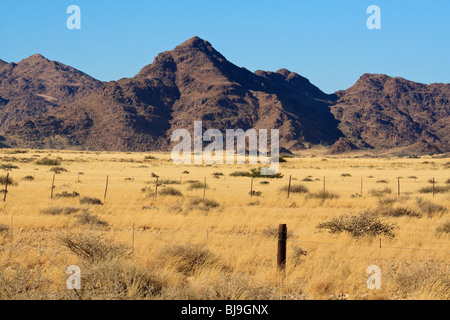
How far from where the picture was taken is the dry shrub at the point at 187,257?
946 cm

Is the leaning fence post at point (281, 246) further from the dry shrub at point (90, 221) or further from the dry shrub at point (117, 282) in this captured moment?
the dry shrub at point (90, 221)

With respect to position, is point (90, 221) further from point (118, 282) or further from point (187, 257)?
point (118, 282)

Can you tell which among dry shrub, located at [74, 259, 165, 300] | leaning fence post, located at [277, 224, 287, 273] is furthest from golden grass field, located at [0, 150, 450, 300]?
leaning fence post, located at [277, 224, 287, 273]

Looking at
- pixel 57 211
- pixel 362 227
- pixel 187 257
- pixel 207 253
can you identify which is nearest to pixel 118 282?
pixel 187 257

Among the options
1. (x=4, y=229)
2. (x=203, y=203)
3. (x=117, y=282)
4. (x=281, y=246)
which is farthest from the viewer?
(x=203, y=203)

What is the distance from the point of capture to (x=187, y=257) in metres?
9.66

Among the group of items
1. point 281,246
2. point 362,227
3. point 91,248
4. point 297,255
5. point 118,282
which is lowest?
point 297,255

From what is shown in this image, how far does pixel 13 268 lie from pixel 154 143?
192 m

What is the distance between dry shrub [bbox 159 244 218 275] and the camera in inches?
373

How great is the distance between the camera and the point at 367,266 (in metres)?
10.1

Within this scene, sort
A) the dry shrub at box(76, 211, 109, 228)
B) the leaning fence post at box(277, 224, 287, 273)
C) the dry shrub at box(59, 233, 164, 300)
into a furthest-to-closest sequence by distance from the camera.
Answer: the dry shrub at box(76, 211, 109, 228)
the leaning fence post at box(277, 224, 287, 273)
the dry shrub at box(59, 233, 164, 300)

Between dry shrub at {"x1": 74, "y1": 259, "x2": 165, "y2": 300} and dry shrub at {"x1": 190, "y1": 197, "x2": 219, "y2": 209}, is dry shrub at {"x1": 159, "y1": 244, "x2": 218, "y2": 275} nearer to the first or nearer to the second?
dry shrub at {"x1": 74, "y1": 259, "x2": 165, "y2": 300}
